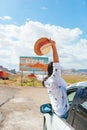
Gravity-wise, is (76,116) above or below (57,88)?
below

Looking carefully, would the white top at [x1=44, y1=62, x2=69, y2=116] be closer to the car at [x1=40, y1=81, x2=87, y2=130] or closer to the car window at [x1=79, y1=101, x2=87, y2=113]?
the car at [x1=40, y1=81, x2=87, y2=130]

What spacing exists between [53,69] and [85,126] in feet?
4.16

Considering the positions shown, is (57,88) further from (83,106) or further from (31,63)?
(31,63)

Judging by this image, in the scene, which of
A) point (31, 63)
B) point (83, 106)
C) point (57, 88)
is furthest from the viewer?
point (31, 63)

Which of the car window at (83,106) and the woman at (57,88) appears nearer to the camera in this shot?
the car window at (83,106)

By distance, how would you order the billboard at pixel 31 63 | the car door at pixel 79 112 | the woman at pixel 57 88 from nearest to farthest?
the car door at pixel 79 112 < the woman at pixel 57 88 < the billboard at pixel 31 63

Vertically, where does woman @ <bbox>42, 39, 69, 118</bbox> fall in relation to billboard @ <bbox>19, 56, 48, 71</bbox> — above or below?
below

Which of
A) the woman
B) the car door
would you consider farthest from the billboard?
the car door

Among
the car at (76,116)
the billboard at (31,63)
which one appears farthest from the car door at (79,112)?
the billboard at (31,63)

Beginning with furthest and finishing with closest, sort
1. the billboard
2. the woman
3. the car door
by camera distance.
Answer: the billboard
the woman
the car door

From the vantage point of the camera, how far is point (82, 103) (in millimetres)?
4180

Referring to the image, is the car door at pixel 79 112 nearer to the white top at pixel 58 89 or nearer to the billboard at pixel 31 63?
the white top at pixel 58 89

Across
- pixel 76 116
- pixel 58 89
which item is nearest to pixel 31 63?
pixel 58 89

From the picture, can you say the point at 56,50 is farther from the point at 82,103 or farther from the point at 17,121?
the point at 17,121
